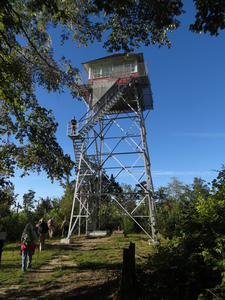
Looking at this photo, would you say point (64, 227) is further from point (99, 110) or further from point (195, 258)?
point (195, 258)

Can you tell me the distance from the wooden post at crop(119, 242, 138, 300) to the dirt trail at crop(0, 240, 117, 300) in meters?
0.54

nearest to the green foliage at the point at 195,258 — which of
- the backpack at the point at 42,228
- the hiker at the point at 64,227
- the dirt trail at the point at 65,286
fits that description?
the dirt trail at the point at 65,286

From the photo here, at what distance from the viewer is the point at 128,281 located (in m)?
3.74

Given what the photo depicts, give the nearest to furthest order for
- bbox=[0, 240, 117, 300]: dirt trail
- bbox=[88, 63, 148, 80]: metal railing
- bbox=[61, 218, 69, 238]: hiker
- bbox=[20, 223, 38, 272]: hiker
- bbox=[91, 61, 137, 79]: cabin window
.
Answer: bbox=[0, 240, 117, 300]: dirt trail
bbox=[20, 223, 38, 272]: hiker
bbox=[88, 63, 148, 80]: metal railing
bbox=[91, 61, 137, 79]: cabin window
bbox=[61, 218, 69, 238]: hiker

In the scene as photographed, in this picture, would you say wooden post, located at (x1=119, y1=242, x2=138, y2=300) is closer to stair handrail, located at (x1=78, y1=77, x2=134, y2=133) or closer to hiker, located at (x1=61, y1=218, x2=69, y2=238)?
stair handrail, located at (x1=78, y1=77, x2=134, y2=133)

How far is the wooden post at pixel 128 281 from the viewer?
11.9 feet

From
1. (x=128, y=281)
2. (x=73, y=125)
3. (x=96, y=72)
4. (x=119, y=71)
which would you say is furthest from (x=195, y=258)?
(x=96, y=72)

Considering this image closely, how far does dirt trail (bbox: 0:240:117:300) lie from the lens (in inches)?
185

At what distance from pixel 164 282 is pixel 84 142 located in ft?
38.2

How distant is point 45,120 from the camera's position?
5.96 metres

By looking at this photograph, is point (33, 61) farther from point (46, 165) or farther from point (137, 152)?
point (137, 152)

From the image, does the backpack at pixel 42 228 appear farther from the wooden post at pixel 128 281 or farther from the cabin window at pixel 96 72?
the cabin window at pixel 96 72

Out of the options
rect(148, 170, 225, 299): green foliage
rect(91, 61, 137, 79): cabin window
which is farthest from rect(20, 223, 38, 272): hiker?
rect(91, 61, 137, 79): cabin window

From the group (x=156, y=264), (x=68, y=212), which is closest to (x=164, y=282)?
(x=156, y=264)
